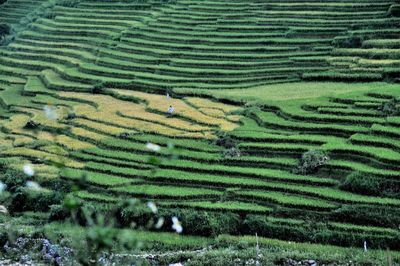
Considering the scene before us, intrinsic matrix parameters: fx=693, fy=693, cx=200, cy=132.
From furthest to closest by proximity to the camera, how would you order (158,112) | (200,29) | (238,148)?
1. (200,29)
2. (158,112)
3. (238,148)

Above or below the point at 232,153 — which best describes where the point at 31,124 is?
above

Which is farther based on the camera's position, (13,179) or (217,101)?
(217,101)

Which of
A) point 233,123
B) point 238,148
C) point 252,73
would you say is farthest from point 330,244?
point 252,73

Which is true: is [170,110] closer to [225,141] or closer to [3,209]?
[225,141]

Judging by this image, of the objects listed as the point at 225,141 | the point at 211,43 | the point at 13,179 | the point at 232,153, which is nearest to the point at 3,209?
→ the point at 13,179

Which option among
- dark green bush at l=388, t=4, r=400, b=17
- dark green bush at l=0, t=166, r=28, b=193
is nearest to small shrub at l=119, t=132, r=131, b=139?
dark green bush at l=0, t=166, r=28, b=193

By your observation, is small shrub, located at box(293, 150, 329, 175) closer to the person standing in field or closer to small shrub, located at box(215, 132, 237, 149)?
small shrub, located at box(215, 132, 237, 149)

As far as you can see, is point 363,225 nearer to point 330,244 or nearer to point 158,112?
point 330,244

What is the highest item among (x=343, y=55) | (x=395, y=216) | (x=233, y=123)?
(x=343, y=55)
